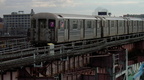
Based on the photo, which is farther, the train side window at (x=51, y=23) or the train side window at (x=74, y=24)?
the train side window at (x=74, y=24)

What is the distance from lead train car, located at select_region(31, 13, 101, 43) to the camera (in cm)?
2322

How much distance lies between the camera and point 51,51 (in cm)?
1891

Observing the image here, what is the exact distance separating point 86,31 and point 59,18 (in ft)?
19.0

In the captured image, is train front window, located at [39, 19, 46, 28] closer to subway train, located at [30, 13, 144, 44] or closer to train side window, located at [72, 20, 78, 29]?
subway train, located at [30, 13, 144, 44]

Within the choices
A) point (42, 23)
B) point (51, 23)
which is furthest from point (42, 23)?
point (51, 23)

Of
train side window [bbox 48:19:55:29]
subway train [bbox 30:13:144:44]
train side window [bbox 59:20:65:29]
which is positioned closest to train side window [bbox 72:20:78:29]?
subway train [bbox 30:13:144:44]

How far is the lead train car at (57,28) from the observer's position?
23219 millimetres

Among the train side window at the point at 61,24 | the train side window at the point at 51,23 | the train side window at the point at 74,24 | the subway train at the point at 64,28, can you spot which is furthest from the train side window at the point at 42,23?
the train side window at the point at 74,24

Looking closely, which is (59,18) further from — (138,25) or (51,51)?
(138,25)

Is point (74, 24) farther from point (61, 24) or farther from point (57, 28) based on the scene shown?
point (57, 28)

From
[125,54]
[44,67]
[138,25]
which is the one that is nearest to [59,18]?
[44,67]

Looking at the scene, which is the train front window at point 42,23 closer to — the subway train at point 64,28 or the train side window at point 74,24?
the subway train at point 64,28

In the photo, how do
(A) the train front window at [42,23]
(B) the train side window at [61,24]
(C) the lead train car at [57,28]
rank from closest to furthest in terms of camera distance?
(C) the lead train car at [57,28] → (B) the train side window at [61,24] → (A) the train front window at [42,23]

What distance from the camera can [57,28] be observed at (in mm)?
23094
